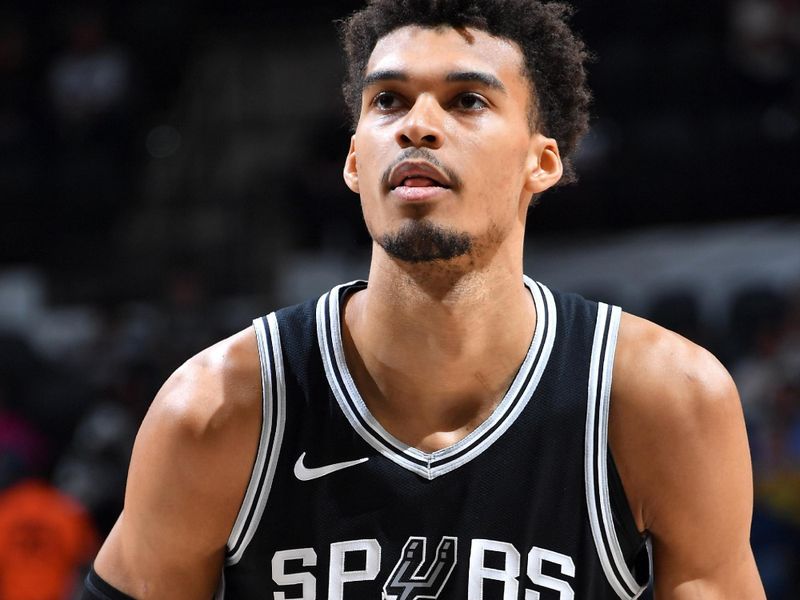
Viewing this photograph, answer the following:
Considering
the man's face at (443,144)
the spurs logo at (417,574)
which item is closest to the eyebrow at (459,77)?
the man's face at (443,144)

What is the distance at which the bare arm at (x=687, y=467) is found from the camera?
8.41 feet

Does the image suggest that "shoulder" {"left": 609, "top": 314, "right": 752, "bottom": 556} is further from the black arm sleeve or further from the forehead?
the black arm sleeve

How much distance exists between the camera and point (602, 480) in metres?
2.59

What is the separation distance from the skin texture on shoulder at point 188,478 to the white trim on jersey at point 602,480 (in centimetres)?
69

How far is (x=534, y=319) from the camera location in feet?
9.12

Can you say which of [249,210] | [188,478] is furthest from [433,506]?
[249,210]

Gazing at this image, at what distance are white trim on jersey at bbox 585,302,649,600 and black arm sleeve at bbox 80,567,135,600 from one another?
38.5 inches

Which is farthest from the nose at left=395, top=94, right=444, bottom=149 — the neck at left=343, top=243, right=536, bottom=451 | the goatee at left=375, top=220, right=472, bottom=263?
the neck at left=343, top=243, right=536, bottom=451

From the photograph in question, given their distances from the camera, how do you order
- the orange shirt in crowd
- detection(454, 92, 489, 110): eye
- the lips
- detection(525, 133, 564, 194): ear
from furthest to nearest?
1. the orange shirt in crowd
2. detection(525, 133, 564, 194): ear
3. detection(454, 92, 489, 110): eye
4. the lips

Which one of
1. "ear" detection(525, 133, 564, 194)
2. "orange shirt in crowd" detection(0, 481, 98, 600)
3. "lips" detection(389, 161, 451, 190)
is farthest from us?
"orange shirt in crowd" detection(0, 481, 98, 600)

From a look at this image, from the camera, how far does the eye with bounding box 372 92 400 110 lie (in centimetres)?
259

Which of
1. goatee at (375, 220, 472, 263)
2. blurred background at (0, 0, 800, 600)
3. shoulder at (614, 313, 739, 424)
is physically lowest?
shoulder at (614, 313, 739, 424)

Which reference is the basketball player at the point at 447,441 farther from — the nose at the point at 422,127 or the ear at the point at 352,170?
the ear at the point at 352,170

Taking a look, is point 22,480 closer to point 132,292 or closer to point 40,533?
point 40,533
